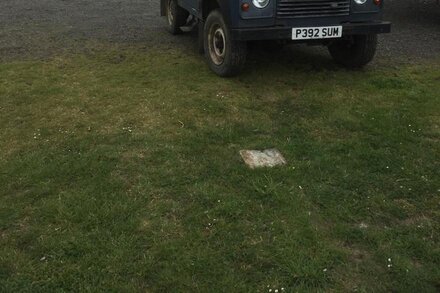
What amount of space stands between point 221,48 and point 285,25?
1107 mm

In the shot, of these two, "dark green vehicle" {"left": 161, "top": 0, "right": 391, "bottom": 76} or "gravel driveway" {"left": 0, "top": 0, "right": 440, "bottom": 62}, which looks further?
"gravel driveway" {"left": 0, "top": 0, "right": 440, "bottom": 62}

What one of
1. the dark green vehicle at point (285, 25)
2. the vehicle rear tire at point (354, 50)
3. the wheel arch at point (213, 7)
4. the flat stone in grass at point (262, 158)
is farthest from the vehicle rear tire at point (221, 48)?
the flat stone in grass at point (262, 158)

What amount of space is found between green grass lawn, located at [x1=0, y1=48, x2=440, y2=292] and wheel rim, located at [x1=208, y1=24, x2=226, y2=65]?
0.31 m

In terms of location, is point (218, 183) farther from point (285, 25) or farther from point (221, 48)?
point (221, 48)

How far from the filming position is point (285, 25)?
6121mm

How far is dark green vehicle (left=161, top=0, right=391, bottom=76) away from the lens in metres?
6.03

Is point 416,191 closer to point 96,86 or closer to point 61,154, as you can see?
point 61,154

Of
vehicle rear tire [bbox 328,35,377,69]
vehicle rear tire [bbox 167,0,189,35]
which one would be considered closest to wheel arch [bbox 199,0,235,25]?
vehicle rear tire [bbox 328,35,377,69]

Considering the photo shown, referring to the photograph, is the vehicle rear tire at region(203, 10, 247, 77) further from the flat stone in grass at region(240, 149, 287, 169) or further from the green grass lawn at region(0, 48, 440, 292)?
the flat stone in grass at region(240, 149, 287, 169)

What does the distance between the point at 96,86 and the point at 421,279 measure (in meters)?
4.82

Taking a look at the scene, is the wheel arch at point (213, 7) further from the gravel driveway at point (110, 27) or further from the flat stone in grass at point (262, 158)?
the flat stone in grass at point (262, 158)

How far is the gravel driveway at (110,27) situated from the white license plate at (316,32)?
2010mm

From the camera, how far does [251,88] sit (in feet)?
21.2

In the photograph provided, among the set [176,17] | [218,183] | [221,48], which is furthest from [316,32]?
[176,17]
